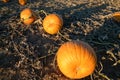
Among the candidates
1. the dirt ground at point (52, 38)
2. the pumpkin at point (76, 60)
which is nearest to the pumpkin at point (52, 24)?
the dirt ground at point (52, 38)

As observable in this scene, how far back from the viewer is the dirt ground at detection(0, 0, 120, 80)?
4.00 metres

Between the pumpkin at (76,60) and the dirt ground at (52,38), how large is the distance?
299 mm

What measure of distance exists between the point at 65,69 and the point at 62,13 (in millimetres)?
2919

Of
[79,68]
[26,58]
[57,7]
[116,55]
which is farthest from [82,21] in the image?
[79,68]

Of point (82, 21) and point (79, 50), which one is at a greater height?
point (79, 50)

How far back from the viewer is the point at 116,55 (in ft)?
15.0

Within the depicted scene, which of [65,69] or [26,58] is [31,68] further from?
[65,69]

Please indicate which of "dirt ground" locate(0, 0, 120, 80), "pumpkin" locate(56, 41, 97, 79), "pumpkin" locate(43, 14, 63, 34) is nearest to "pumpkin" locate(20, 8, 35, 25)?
"dirt ground" locate(0, 0, 120, 80)

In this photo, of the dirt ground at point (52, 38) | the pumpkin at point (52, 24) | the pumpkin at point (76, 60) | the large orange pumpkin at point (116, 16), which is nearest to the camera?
the pumpkin at point (76, 60)

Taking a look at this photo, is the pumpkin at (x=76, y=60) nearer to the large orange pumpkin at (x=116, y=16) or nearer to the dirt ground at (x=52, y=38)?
the dirt ground at (x=52, y=38)

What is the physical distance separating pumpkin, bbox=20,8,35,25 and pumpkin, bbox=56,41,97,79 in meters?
1.98

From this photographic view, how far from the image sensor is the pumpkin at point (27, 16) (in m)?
5.41

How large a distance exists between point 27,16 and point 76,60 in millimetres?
2269

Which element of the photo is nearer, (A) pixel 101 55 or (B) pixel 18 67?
(B) pixel 18 67
